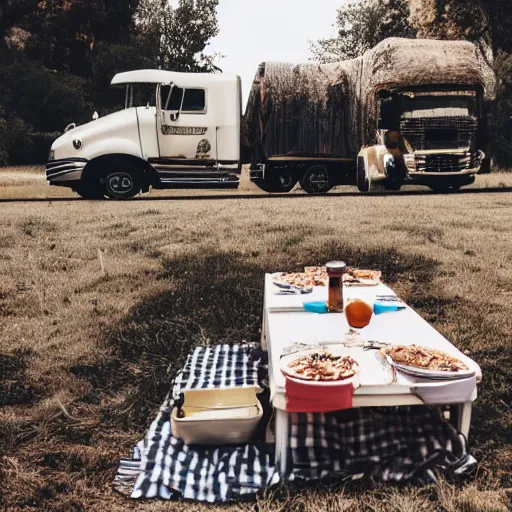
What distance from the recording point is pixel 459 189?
1288cm

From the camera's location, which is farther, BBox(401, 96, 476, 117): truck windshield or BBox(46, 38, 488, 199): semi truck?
BBox(401, 96, 476, 117): truck windshield

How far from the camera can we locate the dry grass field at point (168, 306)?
301 cm

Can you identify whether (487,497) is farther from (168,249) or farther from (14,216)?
(14,216)

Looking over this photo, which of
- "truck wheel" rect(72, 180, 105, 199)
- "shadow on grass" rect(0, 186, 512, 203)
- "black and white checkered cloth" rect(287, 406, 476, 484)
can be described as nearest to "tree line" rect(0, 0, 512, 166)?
"shadow on grass" rect(0, 186, 512, 203)

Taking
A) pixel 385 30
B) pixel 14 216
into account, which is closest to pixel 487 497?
pixel 14 216

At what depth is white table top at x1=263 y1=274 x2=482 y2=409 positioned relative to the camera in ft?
8.66

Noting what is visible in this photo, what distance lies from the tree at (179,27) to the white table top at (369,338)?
2135cm

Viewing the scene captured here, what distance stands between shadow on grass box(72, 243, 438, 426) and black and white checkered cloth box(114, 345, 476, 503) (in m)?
0.72

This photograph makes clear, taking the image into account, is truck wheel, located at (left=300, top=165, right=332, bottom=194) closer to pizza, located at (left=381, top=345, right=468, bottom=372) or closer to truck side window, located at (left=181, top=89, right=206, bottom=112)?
truck side window, located at (left=181, top=89, right=206, bottom=112)

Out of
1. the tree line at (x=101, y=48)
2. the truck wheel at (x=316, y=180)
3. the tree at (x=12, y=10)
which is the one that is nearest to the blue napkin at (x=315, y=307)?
the truck wheel at (x=316, y=180)

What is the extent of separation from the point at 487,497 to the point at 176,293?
3472mm

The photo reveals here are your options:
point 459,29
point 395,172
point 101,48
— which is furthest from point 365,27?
point 395,172

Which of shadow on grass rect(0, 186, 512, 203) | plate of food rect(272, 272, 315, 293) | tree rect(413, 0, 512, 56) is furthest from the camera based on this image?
tree rect(413, 0, 512, 56)

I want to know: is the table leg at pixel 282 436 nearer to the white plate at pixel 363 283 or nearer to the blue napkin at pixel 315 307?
the blue napkin at pixel 315 307
